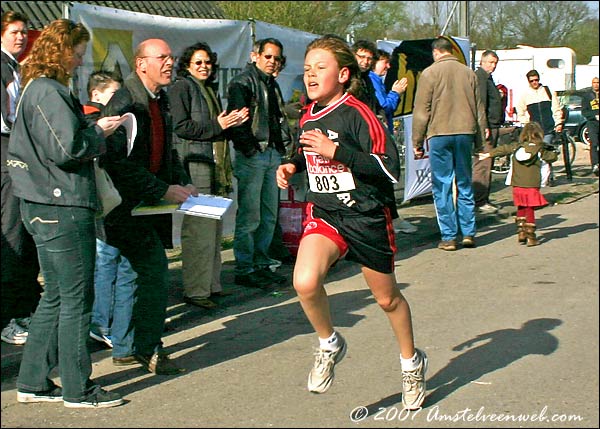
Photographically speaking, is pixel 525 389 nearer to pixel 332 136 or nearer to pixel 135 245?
pixel 332 136

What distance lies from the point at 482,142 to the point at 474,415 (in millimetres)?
5672

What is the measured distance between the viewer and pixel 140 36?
873 cm

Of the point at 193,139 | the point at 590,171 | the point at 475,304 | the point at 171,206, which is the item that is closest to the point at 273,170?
the point at 193,139

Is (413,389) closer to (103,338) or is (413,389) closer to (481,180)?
(103,338)

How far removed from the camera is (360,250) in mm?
5016

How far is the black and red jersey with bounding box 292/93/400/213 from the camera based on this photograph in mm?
4957

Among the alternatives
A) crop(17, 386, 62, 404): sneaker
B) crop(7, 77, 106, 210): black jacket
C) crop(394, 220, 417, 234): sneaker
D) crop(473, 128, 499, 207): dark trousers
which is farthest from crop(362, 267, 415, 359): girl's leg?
crop(473, 128, 499, 207): dark trousers

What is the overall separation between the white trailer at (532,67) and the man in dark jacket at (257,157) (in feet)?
54.4

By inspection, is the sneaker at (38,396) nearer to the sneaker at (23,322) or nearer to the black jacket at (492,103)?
the sneaker at (23,322)

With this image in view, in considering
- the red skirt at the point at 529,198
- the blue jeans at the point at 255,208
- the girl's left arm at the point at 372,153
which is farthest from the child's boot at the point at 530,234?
the girl's left arm at the point at 372,153

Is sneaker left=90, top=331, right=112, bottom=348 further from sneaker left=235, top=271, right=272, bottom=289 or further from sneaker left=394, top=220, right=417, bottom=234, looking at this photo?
sneaker left=394, top=220, right=417, bottom=234

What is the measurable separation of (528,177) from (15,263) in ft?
19.1

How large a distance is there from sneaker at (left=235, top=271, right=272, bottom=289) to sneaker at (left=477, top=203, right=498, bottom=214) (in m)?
5.20

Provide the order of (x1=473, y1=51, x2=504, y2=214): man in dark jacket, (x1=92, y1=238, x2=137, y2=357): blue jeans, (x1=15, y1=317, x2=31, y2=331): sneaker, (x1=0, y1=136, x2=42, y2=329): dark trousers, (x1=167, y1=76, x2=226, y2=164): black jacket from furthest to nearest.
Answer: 1. (x1=473, y1=51, x2=504, y2=214): man in dark jacket
2. (x1=167, y1=76, x2=226, y2=164): black jacket
3. (x1=15, y1=317, x2=31, y2=331): sneaker
4. (x1=0, y1=136, x2=42, y2=329): dark trousers
5. (x1=92, y1=238, x2=137, y2=357): blue jeans
